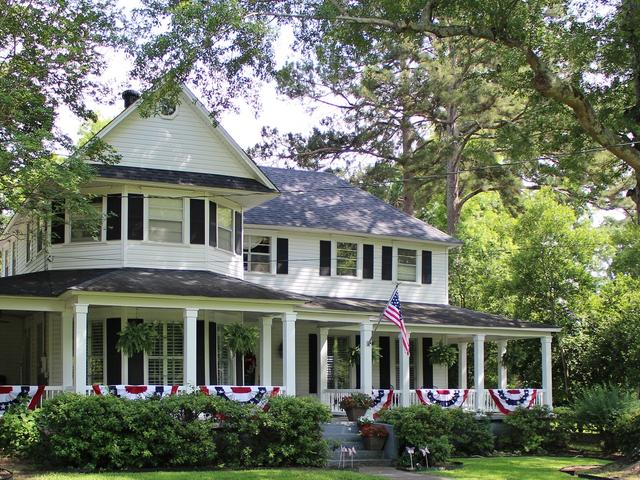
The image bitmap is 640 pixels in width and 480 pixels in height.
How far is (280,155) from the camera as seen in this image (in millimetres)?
41750

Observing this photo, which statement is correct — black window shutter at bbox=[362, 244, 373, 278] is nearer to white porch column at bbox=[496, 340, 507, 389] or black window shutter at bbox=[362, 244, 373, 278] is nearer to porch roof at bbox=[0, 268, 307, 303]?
white porch column at bbox=[496, 340, 507, 389]

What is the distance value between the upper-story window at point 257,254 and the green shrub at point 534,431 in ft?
30.1

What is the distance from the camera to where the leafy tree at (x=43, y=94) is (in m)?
19.0

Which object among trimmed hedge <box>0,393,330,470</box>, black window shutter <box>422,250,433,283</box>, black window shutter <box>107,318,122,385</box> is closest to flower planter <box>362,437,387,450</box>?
trimmed hedge <box>0,393,330,470</box>

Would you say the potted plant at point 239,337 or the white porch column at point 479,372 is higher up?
the potted plant at point 239,337

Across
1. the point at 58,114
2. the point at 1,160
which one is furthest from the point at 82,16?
the point at 1,160

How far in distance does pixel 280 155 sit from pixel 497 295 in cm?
1279

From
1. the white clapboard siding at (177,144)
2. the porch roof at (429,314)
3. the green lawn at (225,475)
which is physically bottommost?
the green lawn at (225,475)

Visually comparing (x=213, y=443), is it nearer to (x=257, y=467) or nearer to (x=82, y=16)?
(x=257, y=467)

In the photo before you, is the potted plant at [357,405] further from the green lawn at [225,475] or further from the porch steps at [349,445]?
the green lawn at [225,475]

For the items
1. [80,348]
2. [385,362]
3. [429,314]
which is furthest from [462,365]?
[80,348]

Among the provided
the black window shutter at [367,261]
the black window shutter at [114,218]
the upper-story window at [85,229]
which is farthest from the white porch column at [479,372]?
the upper-story window at [85,229]

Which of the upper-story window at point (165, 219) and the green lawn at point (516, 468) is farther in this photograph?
the upper-story window at point (165, 219)

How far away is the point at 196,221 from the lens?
2389 centimetres
